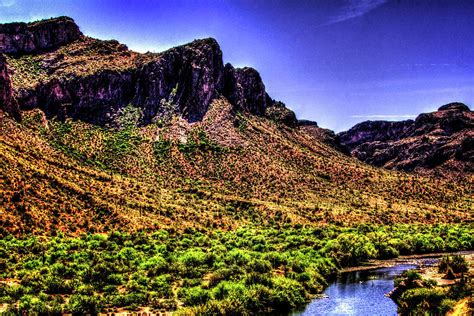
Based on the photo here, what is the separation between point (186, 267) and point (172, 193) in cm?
4206

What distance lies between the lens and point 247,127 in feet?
448

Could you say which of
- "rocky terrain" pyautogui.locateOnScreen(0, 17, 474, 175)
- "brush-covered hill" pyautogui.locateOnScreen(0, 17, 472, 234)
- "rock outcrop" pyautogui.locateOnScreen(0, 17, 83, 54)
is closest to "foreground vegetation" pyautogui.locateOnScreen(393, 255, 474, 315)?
"brush-covered hill" pyautogui.locateOnScreen(0, 17, 472, 234)

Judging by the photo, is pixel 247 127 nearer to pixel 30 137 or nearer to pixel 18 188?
pixel 30 137

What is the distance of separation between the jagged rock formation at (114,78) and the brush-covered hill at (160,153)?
0.33m

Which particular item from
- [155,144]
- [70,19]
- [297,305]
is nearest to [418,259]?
[297,305]

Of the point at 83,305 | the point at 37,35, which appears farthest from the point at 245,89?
the point at 83,305

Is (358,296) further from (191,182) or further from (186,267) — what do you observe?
(191,182)

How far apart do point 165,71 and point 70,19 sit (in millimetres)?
39361

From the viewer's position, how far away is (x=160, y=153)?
115m

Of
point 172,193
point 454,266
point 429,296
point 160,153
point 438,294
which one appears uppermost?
point 160,153

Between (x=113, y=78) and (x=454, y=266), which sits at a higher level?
(x=113, y=78)

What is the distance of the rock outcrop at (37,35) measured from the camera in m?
147

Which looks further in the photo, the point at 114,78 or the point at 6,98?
the point at 114,78

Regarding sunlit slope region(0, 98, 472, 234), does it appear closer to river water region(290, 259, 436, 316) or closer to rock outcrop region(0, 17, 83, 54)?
river water region(290, 259, 436, 316)
